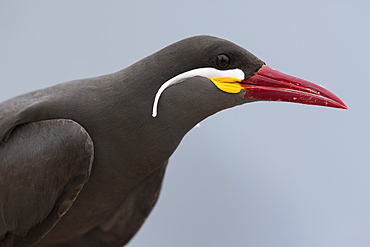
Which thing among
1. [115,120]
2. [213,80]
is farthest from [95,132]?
[213,80]

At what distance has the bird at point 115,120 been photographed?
235 cm

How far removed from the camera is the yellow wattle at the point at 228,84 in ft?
7.70

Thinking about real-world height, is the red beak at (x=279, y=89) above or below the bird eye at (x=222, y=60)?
below

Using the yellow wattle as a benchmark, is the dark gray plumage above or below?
below

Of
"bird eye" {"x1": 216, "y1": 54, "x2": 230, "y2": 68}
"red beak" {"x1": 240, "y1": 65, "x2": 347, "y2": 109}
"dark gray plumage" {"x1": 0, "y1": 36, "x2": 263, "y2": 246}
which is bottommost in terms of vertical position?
"dark gray plumage" {"x1": 0, "y1": 36, "x2": 263, "y2": 246}

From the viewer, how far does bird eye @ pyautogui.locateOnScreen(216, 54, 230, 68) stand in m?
2.34

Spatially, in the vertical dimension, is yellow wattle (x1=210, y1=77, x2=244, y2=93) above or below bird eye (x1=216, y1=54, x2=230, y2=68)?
below

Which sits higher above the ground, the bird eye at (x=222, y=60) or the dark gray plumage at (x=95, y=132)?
the bird eye at (x=222, y=60)

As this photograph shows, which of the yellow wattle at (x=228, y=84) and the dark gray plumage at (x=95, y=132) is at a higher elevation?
the yellow wattle at (x=228, y=84)

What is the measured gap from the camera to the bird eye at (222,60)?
92.3 inches

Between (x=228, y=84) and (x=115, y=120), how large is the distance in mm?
428

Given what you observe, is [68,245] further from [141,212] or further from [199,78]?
[199,78]

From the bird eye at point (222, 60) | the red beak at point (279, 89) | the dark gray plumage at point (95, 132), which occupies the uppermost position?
the bird eye at point (222, 60)

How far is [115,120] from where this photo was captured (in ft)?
7.93
